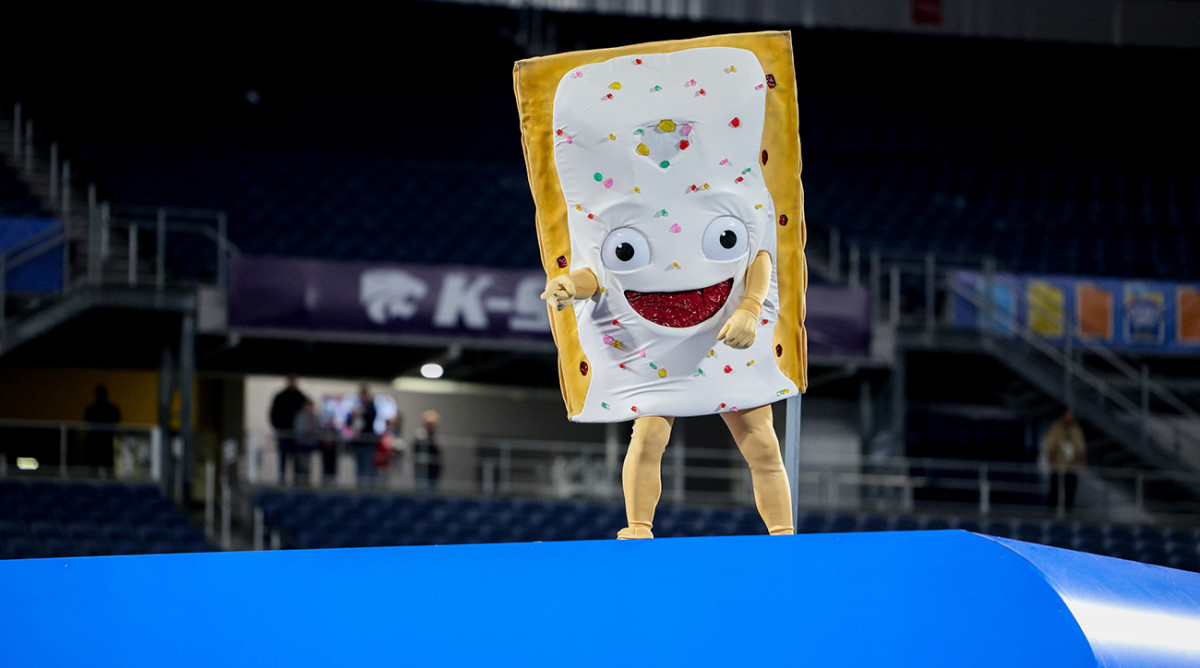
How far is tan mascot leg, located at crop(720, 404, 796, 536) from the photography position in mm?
3416

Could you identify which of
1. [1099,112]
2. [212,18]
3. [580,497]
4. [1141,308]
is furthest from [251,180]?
[1099,112]

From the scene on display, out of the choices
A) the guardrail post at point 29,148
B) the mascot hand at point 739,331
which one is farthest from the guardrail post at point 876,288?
the mascot hand at point 739,331

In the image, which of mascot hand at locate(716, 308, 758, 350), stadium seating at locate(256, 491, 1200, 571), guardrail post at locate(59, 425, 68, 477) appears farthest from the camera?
guardrail post at locate(59, 425, 68, 477)

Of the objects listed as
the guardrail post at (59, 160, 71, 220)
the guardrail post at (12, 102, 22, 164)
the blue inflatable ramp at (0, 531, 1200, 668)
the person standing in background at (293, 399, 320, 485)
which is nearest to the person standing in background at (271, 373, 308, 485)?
the person standing in background at (293, 399, 320, 485)

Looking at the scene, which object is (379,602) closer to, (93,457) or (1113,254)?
(93,457)

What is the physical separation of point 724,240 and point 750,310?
21 centimetres

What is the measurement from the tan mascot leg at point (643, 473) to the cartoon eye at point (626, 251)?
0.35 metres

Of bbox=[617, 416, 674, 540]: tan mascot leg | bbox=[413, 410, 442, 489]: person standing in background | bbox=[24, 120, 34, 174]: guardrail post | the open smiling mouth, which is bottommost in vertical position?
bbox=[413, 410, 442, 489]: person standing in background

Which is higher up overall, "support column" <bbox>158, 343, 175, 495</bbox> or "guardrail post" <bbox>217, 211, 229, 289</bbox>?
"guardrail post" <bbox>217, 211, 229, 289</bbox>

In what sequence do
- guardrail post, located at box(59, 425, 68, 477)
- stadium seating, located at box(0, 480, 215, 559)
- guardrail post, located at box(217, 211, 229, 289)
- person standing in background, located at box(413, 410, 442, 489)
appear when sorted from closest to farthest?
stadium seating, located at box(0, 480, 215, 559) < guardrail post, located at box(59, 425, 68, 477) < person standing in background, located at box(413, 410, 442, 489) < guardrail post, located at box(217, 211, 229, 289)

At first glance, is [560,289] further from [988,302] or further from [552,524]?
[988,302]

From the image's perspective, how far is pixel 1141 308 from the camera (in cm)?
1295

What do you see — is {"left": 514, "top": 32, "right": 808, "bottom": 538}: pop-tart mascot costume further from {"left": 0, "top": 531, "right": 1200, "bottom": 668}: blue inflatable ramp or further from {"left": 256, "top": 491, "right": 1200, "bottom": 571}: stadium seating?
{"left": 256, "top": 491, "right": 1200, "bottom": 571}: stadium seating

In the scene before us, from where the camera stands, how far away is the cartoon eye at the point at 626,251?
348 centimetres
